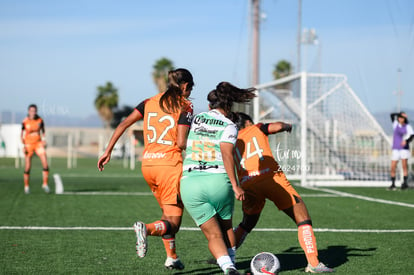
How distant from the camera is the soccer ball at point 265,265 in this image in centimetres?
662

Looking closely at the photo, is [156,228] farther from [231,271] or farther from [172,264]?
[231,271]

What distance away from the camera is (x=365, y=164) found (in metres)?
22.5

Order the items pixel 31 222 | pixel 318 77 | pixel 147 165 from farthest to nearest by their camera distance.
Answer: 1. pixel 318 77
2. pixel 31 222
3. pixel 147 165

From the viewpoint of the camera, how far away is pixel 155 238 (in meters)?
9.77

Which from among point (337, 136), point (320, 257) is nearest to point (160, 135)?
point (320, 257)

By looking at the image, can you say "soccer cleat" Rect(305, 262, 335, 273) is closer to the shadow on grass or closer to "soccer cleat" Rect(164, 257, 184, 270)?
the shadow on grass

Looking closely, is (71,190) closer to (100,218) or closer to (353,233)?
(100,218)

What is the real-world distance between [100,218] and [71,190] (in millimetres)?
6851

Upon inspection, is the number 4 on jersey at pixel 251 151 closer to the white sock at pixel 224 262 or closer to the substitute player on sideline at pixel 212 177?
the substitute player on sideline at pixel 212 177

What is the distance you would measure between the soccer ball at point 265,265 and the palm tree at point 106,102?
7708cm

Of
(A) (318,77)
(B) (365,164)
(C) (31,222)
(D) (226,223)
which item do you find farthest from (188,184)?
(B) (365,164)

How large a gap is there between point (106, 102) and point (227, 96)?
77.7 meters

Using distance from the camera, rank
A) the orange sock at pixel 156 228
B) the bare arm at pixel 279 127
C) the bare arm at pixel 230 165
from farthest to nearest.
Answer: the bare arm at pixel 279 127, the orange sock at pixel 156 228, the bare arm at pixel 230 165

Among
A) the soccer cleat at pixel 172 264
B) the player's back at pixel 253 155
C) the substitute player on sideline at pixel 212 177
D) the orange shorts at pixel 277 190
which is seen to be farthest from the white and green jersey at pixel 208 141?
the soccer cleat at pixel 172 264
